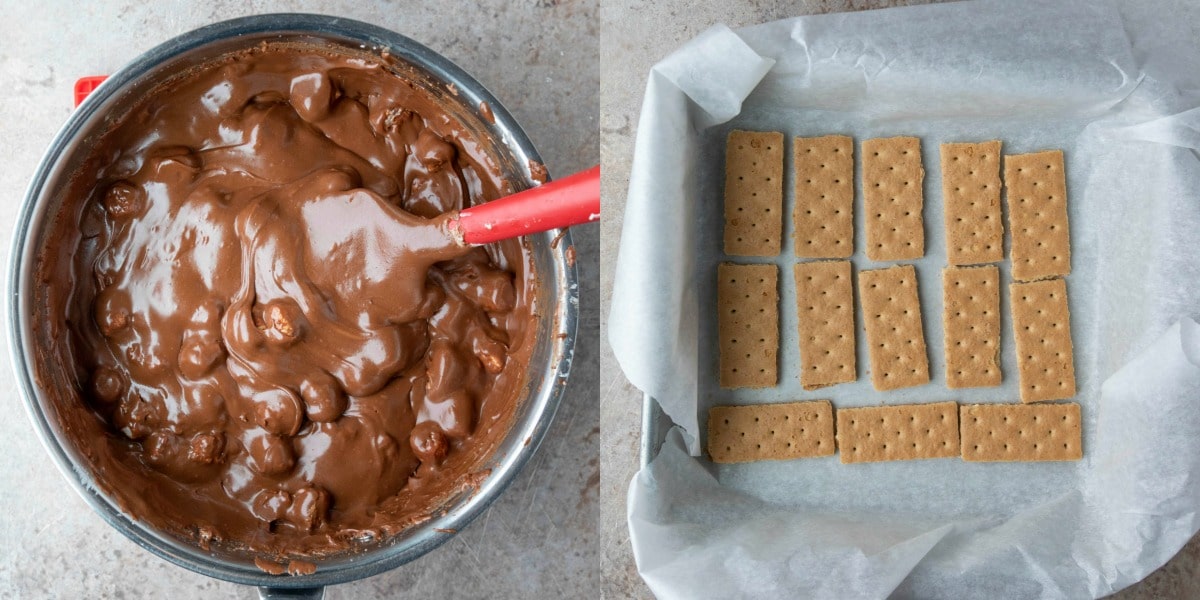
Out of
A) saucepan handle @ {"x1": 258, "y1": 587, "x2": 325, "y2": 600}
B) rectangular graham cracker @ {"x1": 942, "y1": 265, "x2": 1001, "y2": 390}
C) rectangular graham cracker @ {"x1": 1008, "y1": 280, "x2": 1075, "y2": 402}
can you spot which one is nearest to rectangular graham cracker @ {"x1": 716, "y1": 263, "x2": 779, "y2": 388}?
rectangular graham cracker @ {"x1": 942, "y1": 265, "x2": 1001, "y2": 390}

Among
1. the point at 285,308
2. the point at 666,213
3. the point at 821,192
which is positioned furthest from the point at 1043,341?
the point at 285,308

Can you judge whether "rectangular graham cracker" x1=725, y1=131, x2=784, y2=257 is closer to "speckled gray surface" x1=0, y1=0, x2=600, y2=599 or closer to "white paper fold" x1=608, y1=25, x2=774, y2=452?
"white paper fold" x1=608, y1=25, x2=774, y2=452

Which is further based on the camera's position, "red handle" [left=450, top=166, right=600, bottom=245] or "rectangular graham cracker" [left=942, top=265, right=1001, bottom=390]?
"rectangular graham cracker" [left=942, top=265, right=1001, bottom=390]

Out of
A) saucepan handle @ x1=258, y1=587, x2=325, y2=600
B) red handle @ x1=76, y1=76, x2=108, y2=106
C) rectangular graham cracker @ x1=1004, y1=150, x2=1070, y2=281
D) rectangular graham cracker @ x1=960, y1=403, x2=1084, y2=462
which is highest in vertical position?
red handle @ x1=76, y1=76, x2=108, y2=106

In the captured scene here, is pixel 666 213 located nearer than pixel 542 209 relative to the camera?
No

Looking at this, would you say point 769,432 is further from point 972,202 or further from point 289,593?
point 289,593

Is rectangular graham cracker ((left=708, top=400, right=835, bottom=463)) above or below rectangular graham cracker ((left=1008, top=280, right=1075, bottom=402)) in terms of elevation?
below
